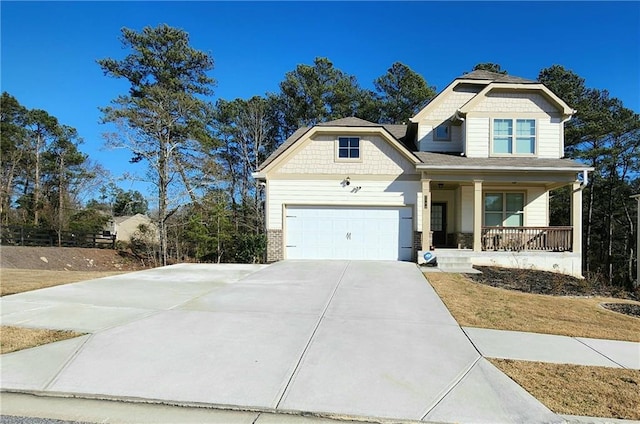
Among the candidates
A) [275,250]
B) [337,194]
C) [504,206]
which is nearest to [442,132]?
[504,206]

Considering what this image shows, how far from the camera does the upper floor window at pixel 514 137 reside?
47.1 ft

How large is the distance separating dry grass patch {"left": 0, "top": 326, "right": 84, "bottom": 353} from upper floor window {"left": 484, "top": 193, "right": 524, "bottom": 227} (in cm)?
1478

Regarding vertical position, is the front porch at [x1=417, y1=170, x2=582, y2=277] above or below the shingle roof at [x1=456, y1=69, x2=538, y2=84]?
below

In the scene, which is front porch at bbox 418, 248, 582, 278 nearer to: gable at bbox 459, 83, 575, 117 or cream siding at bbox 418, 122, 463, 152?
cream siding at bbox 418, 122, 463, 152

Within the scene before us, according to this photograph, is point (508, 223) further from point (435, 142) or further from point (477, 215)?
point (435, 142)

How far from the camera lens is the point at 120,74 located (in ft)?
84.3

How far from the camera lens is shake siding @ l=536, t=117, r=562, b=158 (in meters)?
14.3

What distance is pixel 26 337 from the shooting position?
479 centimetres

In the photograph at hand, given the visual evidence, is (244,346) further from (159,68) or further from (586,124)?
(586,124)

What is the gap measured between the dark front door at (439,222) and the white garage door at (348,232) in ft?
8.56

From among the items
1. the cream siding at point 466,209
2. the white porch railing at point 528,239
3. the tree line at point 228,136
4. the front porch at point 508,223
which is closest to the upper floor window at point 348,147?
the front porch at point 508,223

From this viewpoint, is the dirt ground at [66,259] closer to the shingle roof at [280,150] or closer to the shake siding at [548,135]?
the shingle roof at [280,150]

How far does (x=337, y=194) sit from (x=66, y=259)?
763 inches

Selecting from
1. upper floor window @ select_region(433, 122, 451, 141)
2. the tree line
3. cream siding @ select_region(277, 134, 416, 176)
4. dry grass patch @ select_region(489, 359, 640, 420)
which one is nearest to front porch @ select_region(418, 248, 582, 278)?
cream siding @ select_region(277, 134, 416, 176)
